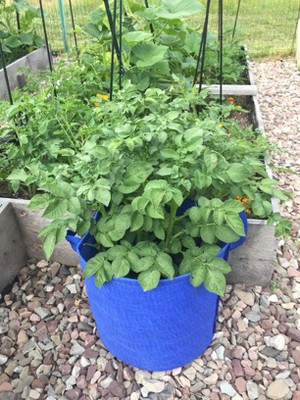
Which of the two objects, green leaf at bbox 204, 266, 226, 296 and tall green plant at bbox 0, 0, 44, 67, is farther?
tall green plant at bbox 0, 0, 44, 67

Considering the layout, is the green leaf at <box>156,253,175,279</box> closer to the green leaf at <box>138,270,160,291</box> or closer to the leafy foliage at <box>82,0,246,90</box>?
the green leaf at <box>138,270,160,291</box>

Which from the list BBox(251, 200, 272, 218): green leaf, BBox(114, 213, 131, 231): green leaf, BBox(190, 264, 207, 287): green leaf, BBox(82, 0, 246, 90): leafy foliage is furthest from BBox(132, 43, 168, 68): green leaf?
BBox(190, 264, 207, 287): green leaf

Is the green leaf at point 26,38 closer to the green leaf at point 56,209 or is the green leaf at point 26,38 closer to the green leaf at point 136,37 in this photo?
the green leaf at point 136,37

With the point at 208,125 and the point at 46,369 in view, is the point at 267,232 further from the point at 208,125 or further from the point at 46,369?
the point at 46,369

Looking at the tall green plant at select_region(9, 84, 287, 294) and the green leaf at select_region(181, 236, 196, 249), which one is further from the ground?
the tall green plant at select_region(9, 84, 287, 294)

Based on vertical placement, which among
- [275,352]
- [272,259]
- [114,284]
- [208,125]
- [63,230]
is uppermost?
[208,125]

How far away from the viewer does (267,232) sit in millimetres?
1730

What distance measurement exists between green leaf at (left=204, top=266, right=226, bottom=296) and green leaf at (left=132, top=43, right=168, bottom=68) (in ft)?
5.10

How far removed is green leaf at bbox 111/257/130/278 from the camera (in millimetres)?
1184

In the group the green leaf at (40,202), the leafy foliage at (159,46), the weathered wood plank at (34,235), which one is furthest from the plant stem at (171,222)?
the leafy foliage at (159,46)

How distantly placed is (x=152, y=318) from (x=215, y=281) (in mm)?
266

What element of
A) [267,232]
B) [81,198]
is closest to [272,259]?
[267,232]

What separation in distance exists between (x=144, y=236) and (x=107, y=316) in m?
0.29

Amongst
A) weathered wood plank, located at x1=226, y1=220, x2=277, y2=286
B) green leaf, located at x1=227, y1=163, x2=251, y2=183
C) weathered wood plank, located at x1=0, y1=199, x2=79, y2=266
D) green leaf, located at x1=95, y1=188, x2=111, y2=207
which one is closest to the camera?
green leaf, located at x1=95, y1=188, x2=111, y2=207
